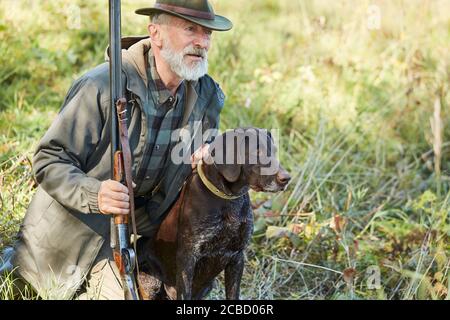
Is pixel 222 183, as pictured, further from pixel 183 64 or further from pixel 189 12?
Answer: pixel 189 12

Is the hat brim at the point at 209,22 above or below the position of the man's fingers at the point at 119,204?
above

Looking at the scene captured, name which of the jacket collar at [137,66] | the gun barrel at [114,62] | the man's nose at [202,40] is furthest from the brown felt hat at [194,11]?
the gun barrel at [114,62]

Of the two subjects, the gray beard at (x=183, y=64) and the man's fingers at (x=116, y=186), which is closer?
the man's fingers at (x=116, y=186)

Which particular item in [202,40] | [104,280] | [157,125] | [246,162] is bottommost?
[104,280]

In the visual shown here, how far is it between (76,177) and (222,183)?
712mm

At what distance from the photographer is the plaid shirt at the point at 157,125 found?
173 inches

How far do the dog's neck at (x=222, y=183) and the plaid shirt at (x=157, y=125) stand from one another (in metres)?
0.31

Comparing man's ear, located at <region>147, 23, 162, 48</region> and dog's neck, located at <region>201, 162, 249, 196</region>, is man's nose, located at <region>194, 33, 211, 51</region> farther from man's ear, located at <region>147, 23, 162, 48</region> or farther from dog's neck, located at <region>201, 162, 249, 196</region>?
dog's neck, located at <region>201, 162, 249, 196</region>

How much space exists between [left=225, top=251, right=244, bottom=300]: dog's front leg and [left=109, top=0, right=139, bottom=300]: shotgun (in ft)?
2.22

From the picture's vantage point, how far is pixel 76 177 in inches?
155

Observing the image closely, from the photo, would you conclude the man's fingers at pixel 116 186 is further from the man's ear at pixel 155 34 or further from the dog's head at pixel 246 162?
the man's ear at pixel 155 34

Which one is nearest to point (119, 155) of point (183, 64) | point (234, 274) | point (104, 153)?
point (104, 153)
